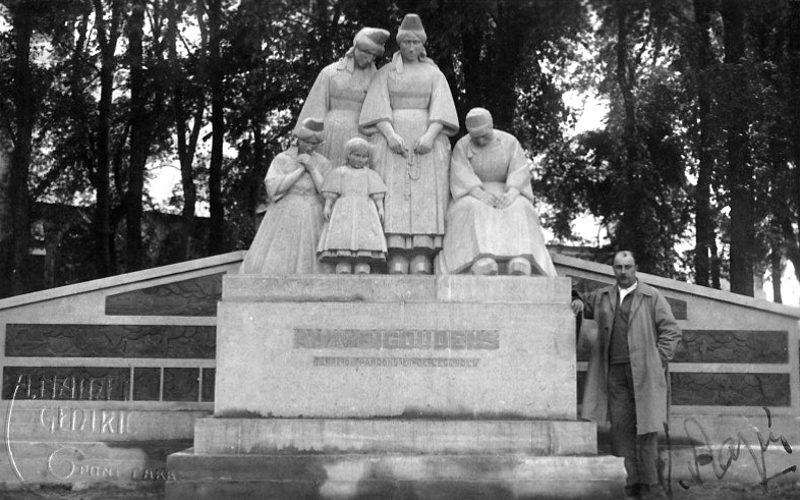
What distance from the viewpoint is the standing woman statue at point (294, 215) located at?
908 cm

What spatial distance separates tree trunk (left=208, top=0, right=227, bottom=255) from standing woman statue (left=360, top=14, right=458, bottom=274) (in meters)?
10.3

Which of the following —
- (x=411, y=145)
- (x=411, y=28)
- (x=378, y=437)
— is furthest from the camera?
(x=411, y=28)

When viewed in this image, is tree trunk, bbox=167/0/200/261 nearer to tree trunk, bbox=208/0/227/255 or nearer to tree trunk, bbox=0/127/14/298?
tree trunk, bbox=208/0/227/255

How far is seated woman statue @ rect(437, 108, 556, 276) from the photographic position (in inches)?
348

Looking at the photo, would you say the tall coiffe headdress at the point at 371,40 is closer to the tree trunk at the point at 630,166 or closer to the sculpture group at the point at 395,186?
the sculpture group at the point at 395,186

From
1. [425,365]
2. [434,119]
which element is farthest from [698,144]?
[425,365]

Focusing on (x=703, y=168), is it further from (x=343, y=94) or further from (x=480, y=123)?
(x=343, y=94)

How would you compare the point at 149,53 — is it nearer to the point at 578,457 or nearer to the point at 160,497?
the point at 160,497

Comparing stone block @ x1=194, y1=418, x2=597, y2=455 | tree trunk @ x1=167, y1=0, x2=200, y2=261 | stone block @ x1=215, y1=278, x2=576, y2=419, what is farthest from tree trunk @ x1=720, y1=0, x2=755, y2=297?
tree trunk @ x1=167, y1=0, x2=200, y2=261

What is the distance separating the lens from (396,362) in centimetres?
843

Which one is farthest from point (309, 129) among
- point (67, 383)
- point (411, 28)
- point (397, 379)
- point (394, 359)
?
point (67, 383)

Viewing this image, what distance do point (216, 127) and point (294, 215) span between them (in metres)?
11.5

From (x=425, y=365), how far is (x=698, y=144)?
40.2ft

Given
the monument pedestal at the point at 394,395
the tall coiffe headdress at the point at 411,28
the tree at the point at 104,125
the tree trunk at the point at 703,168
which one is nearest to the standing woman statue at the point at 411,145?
the tall coiffe headdress at the point at 411,28
